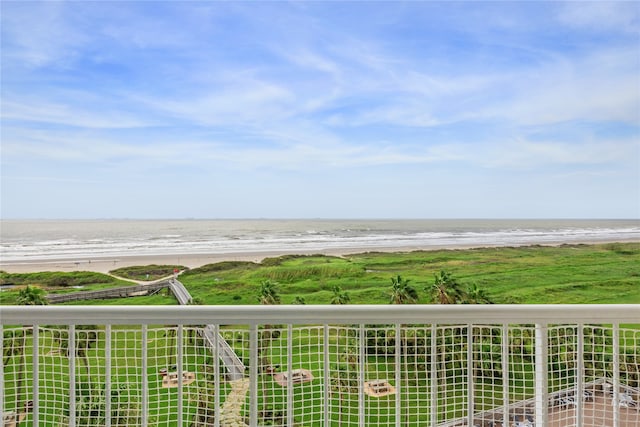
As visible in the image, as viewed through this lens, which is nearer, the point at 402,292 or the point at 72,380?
the point at 72,380

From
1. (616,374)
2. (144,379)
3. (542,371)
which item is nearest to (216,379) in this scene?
(144,379)

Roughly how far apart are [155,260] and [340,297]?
4.05 feet

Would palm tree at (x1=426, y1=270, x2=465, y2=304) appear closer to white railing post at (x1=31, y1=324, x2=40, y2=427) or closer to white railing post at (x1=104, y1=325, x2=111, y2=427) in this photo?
white railing post at (x1=104, y1=325, x2=111, y2=427)

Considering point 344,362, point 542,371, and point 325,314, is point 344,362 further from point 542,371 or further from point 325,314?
point 542,371

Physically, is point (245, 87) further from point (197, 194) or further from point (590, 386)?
point (590, 386)

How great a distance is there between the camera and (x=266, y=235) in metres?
2.61

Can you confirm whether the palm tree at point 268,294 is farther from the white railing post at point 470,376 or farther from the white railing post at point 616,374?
the white railing post at point 616,374

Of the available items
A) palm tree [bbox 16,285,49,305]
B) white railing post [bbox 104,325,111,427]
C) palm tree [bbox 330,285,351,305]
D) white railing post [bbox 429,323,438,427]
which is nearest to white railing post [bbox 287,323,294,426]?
white railing post [bbox 429,323,438,427]

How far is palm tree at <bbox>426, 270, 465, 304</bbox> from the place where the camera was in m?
2.42

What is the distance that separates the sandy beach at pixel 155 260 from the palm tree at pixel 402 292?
0.81 feet

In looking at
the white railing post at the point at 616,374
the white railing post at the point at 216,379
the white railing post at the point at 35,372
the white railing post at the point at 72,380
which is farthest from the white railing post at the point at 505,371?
the white railing post at the point at 35,372

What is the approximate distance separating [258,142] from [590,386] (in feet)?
7.85

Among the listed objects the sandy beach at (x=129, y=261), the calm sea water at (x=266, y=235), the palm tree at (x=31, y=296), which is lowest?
the palm tree at (x=31, y=296)

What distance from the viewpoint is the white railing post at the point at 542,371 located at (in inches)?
53.9
